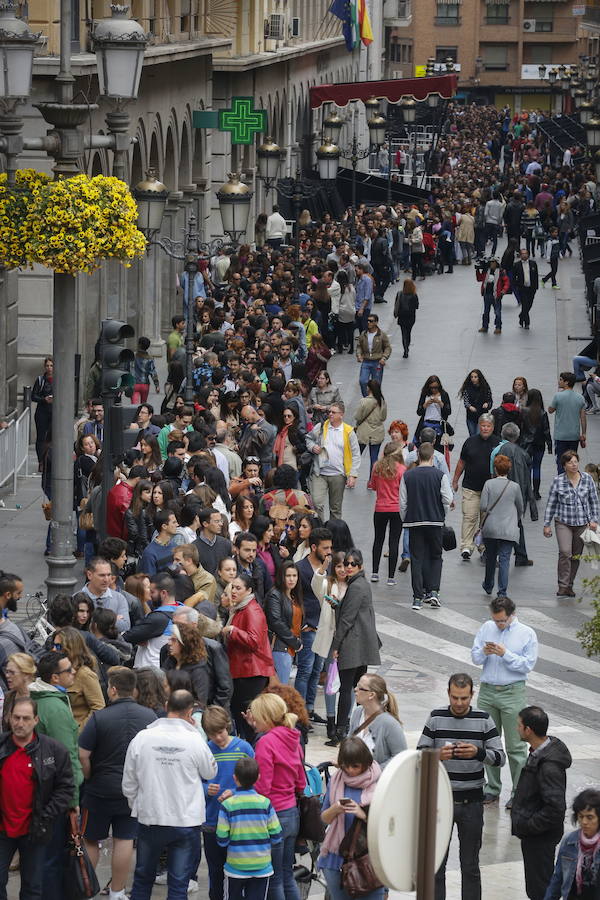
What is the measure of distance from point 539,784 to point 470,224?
34188mm

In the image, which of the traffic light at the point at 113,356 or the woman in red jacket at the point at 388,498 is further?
the woman in red jacket at the point at 388,498

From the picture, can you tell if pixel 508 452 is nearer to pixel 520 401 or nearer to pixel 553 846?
pixel 520 401

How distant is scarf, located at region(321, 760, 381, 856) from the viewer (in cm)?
908

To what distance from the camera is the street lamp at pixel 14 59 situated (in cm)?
1284

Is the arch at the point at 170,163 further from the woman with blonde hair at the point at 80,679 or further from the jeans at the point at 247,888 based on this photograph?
the jeans at the point at 247,888

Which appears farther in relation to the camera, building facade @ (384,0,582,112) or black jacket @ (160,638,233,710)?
building facade @ (384,0,582,112)

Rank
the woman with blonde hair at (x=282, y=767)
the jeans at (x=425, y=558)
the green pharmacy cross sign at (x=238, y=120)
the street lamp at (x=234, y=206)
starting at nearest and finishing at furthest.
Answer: the woman with blonde hair at (x=282, y=767) → the jeans at (x=425, y=558) → the street lamp at (x=234, y=206) → the green pharmacy cross sign at (x=238, y=120)

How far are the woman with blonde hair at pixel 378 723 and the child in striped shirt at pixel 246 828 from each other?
2.72 ft

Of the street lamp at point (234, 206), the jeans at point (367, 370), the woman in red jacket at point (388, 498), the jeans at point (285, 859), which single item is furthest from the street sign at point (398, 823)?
the jeans at point (367, 370)

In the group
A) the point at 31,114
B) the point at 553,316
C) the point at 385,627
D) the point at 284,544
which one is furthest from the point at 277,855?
the point at 553,316

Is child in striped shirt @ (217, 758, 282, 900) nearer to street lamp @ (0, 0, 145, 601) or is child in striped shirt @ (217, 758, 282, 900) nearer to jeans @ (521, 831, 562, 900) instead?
jeans @ (521, 831, 562, 900)

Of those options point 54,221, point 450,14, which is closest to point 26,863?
point 54,221

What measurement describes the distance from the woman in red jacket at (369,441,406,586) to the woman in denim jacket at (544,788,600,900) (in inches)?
355

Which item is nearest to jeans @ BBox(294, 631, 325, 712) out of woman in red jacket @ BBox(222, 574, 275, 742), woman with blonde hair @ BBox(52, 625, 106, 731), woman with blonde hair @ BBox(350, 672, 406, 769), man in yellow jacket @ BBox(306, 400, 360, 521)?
woman in red jacket @ BBox(222, 574, 275, 742)
